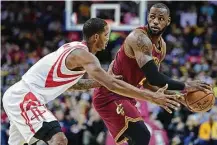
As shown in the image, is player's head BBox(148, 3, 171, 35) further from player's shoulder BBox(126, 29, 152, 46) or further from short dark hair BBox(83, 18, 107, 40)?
short dark hair BBox(83, 18, 107, 40)

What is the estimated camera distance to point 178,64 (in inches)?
547

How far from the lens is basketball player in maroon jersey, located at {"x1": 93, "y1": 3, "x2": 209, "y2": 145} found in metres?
5.88

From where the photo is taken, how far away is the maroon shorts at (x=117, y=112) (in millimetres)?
6137

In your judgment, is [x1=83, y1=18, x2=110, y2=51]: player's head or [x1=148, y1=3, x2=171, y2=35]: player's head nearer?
[x1=83, y1=18, x2=110, y2=51]: player's head

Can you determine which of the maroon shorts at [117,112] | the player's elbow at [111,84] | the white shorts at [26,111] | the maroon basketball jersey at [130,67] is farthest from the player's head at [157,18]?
the white shorts at [26,111]

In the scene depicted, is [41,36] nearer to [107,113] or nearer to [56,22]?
[56,22]

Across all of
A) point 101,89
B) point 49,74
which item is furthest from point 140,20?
point 49,74

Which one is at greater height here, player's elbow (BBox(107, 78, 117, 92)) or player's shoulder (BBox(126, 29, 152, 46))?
player's shoulder (BBox(126, 29, 152, 46))

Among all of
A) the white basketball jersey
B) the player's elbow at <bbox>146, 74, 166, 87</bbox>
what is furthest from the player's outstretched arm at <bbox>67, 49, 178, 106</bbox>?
the player's elbow at <bbox>146, 74, 166, 87</bbox>

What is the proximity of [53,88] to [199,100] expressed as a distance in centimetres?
152

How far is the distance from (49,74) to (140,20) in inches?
309

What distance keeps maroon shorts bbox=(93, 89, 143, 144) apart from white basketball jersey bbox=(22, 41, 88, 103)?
939 millimetres

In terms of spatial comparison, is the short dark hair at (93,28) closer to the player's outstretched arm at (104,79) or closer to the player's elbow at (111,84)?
the player's outstretched arm at (104,79)

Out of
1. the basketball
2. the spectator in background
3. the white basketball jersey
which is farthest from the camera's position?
the spectator in background
